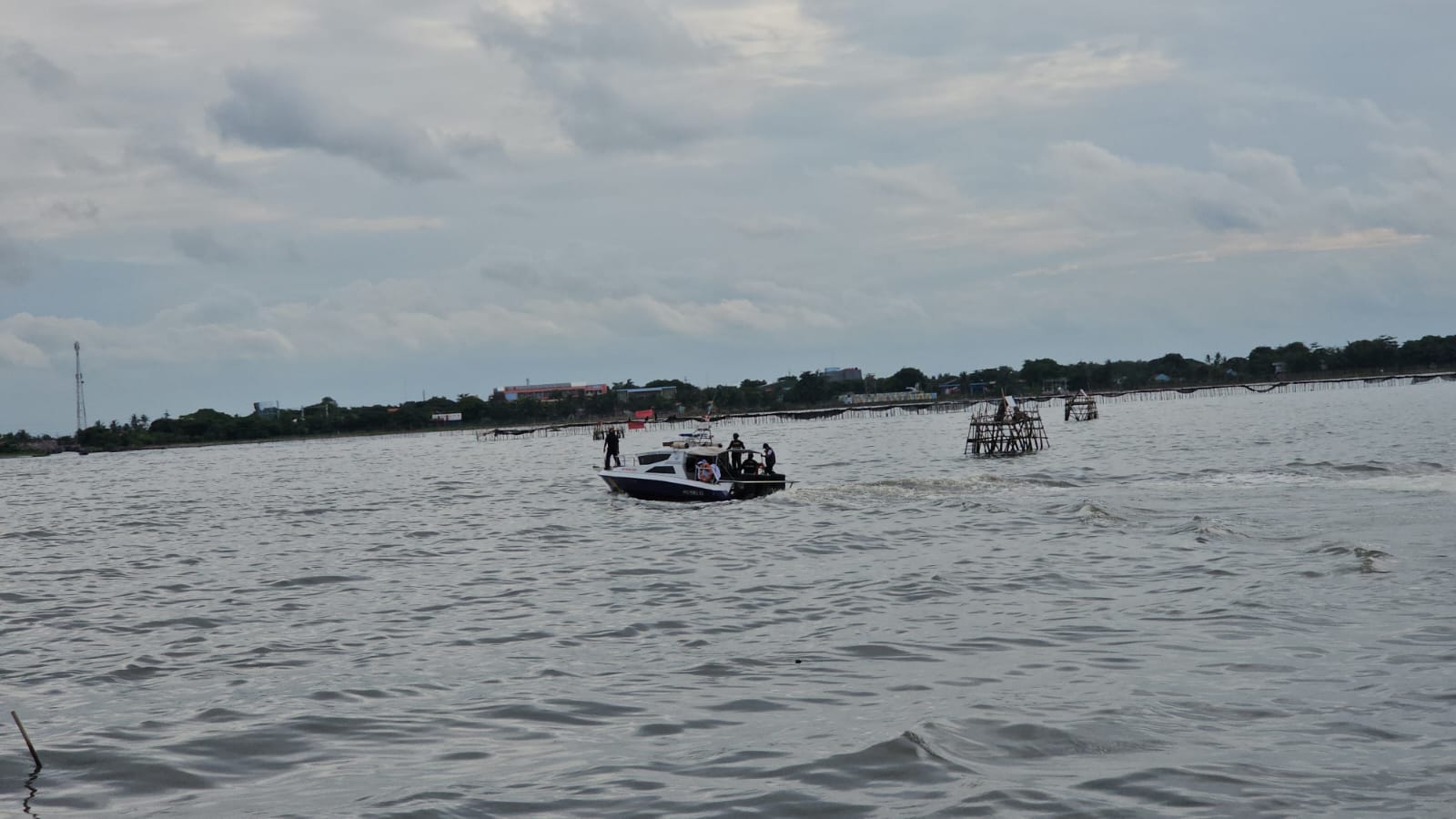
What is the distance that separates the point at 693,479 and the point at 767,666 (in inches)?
997

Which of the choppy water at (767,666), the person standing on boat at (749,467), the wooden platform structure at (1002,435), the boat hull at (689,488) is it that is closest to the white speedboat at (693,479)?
the boat hull at (689,488)

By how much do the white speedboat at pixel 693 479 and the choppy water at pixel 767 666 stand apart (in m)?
7.85

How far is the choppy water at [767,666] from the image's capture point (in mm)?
8070

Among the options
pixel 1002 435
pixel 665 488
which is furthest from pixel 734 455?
pixel 1002 435

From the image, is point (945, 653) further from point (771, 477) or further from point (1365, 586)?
point (771, 477)

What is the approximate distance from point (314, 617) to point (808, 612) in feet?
23.7

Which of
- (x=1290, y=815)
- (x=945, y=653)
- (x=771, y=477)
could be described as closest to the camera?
(x=1290, y=815)

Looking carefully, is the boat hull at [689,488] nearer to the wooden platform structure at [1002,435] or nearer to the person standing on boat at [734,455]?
the person standing on boat at [734,455]

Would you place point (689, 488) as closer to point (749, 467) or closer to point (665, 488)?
point (665, 488)

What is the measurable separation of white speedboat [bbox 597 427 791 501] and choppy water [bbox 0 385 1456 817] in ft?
25.7

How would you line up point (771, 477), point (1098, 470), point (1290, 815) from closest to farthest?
point (1290, 815) < point (771, 477) < point (1098, 470)

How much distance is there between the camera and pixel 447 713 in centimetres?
1048

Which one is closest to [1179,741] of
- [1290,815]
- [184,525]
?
[1290,815]

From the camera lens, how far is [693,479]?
37.3 meters
